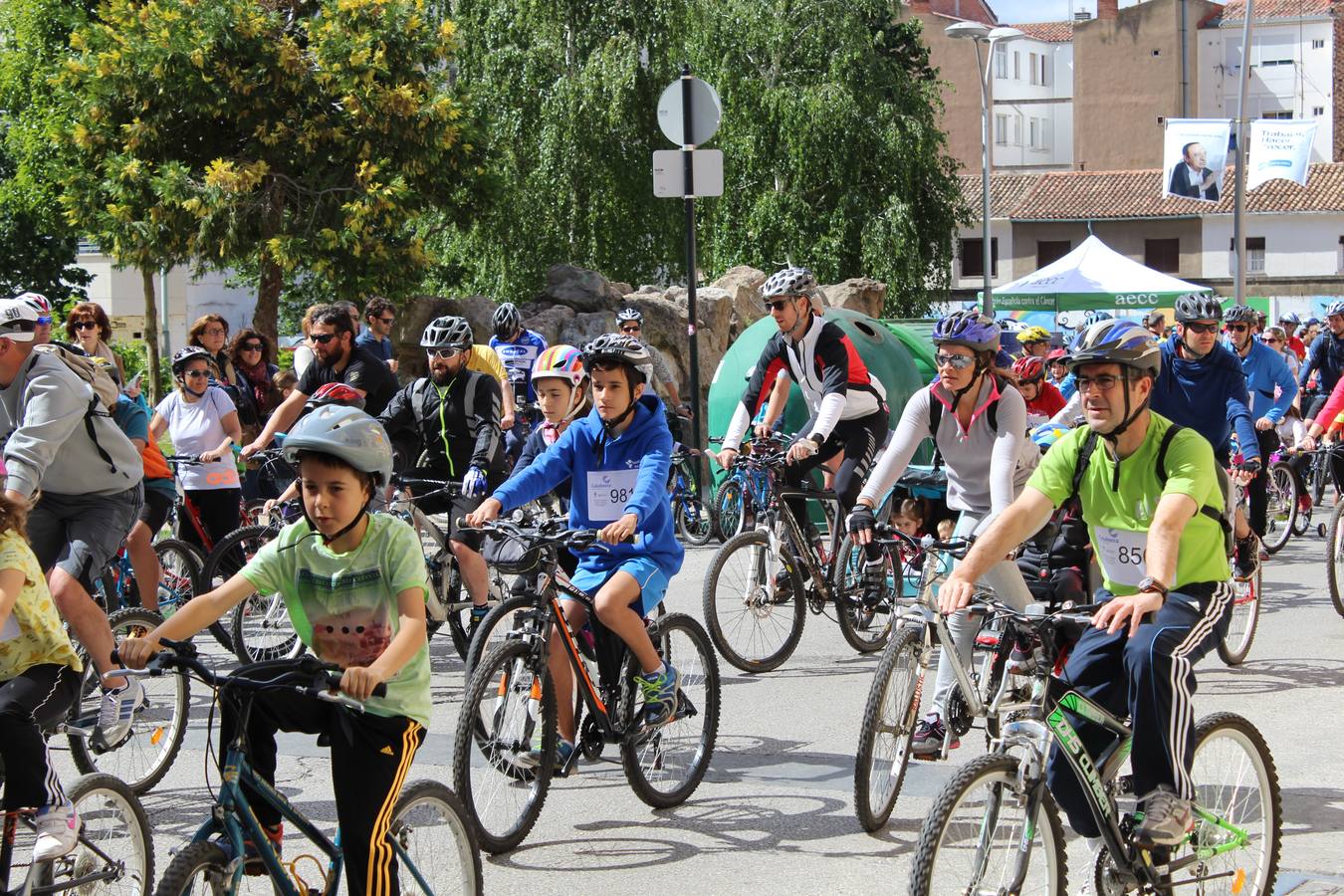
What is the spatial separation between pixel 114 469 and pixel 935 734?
3514 mm

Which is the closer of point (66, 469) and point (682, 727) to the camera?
point (682, 727)

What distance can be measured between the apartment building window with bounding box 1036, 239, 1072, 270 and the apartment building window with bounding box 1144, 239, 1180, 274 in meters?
3.08

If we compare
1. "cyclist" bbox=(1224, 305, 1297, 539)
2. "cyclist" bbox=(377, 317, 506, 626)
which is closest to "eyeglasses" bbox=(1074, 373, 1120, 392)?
"cyclist" bbox=(377, 317, 506, 626)

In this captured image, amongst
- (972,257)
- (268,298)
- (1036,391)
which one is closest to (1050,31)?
(972,257)

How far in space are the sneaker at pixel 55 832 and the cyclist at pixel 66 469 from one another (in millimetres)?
1743

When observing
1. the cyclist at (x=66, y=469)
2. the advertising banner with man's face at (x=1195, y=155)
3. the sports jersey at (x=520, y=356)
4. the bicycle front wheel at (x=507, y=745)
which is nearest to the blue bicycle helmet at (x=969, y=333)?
the bicycle front wheel at (x=507, y=745)

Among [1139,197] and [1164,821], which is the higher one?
[1139,197]

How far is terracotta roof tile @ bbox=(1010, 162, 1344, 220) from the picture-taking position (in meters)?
62.2

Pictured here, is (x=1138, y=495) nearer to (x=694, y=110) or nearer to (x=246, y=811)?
(x=246, y=811)

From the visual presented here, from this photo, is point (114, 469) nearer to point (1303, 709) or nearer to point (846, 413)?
point (846, 413)

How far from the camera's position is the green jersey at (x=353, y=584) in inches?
165

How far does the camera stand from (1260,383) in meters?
12.9

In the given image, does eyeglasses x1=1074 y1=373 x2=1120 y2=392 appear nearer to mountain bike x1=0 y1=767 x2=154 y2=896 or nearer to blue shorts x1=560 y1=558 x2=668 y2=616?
blue shorts x1=560 y1=558 x2=668 y2=616

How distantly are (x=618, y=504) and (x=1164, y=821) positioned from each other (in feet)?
9.14
